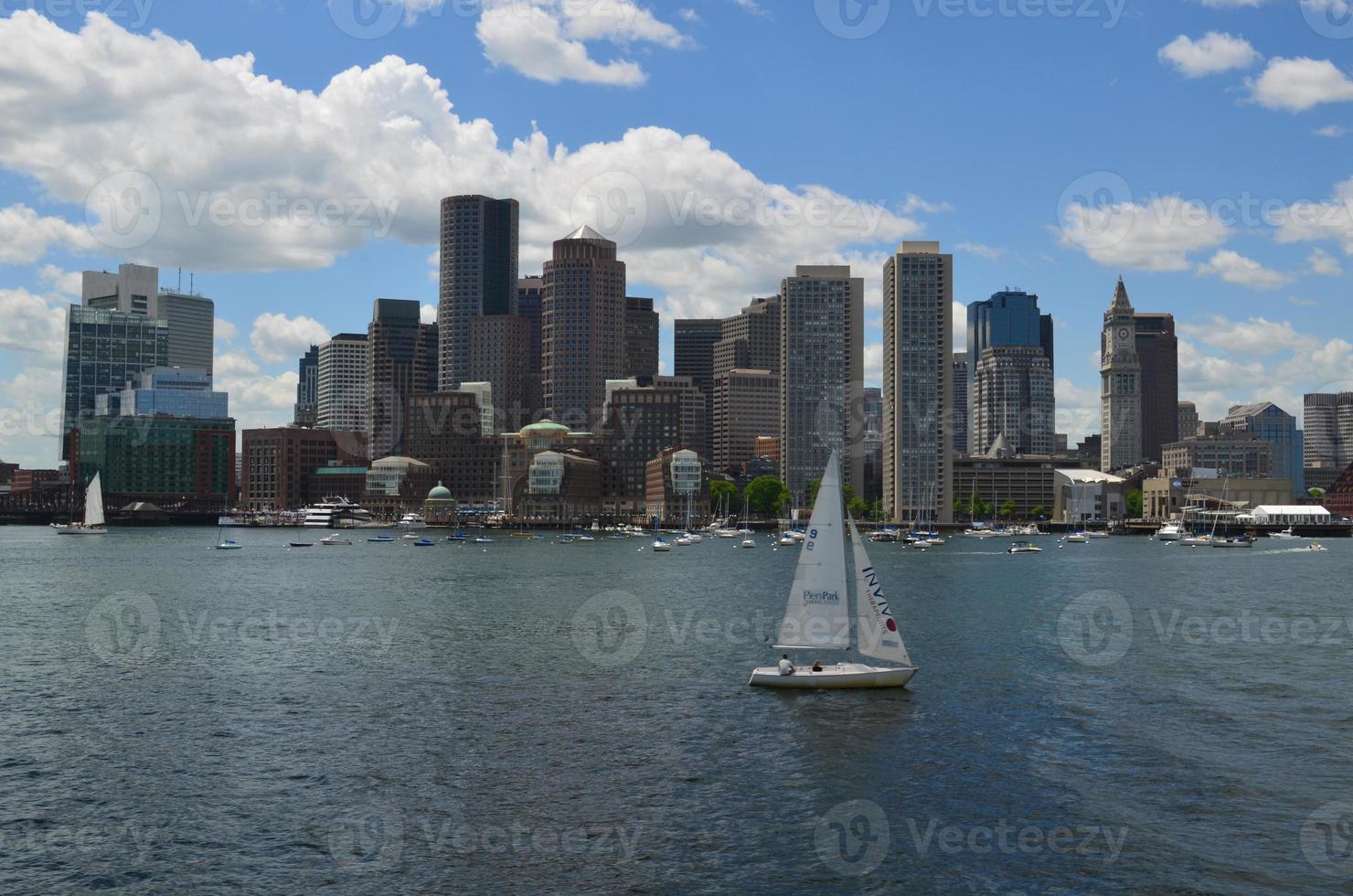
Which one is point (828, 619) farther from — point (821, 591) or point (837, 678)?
point (837, 678)

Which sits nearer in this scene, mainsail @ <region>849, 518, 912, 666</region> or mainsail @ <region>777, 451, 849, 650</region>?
mainsail @ <region>777, 451, 849, 650</region>

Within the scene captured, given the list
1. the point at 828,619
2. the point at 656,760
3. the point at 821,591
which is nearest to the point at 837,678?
the point at 828,619

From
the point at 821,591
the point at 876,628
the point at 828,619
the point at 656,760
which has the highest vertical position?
the point at 821,591

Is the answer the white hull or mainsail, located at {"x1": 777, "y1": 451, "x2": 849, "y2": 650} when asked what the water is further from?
mainsail, located at {"x1": 777, "y1": 451, "x2": 849, "y2": 650}

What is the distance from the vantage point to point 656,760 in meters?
49.1

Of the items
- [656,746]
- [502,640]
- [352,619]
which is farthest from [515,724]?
[352,619]

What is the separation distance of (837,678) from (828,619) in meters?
3.08

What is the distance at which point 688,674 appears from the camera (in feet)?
228

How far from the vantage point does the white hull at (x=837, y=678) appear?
2447 inches

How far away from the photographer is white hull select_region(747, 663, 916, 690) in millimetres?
62156

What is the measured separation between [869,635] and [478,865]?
31.2m

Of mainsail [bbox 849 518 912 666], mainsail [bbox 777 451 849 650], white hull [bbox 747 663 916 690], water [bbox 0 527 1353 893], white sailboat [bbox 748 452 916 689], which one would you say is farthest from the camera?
mainsail [bbox 849 518 912 666]

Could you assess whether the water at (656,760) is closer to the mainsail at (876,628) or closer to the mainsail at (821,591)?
the mainsail at (876,628)

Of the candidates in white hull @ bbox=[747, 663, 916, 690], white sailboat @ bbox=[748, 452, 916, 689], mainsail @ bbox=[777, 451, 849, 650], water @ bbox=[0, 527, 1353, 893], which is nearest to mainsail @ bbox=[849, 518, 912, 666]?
white sailboat @ bbox=[748, 452, 916, 689]
